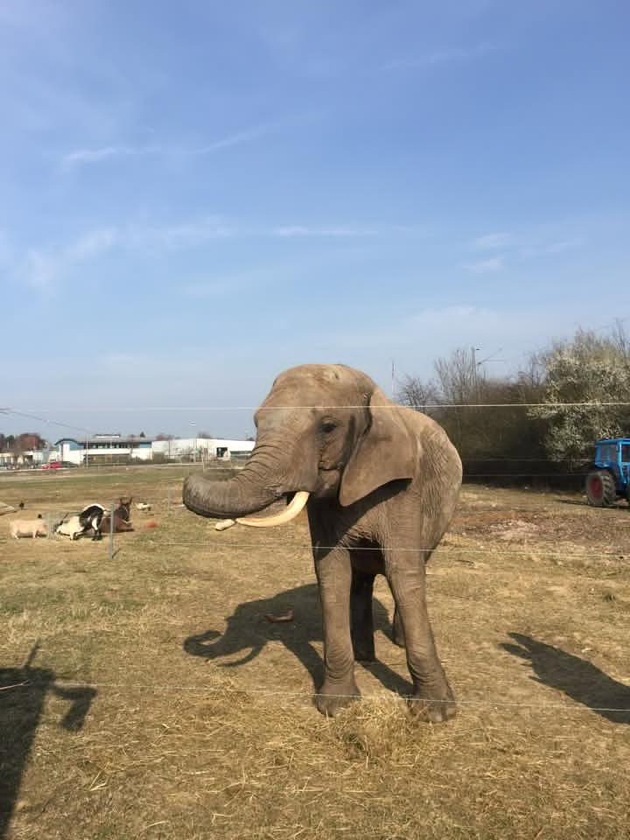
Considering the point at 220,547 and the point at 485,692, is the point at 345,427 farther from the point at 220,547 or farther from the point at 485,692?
the point at 220,547

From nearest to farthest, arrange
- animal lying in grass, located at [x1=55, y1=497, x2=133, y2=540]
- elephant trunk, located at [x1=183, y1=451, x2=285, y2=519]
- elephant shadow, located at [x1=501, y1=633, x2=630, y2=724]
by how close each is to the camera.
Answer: elephant trunk, located at [x1=183, y1=451, x2=285, y2=519]
elephant shadow, located at [x1=501, y1=633, x2=630, y2=724]
animal lying in grass, located at [x1=55, y1=497, x2=133, y2=540]

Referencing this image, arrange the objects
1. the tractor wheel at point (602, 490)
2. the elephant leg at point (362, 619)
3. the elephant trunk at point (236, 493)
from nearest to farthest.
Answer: the elephant trunk at point (236, 493) < the elephant leg at point (362, 619) < the tractor wheel at point (602, 490)

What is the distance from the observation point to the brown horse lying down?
14983mm

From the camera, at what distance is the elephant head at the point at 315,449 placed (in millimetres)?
3646

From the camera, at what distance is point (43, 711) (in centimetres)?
470

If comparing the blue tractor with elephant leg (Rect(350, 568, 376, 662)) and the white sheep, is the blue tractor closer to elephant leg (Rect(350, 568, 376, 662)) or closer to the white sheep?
elephant leg (Rect(350, 568, 376, 662))

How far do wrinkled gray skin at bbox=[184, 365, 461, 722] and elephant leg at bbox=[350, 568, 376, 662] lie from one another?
0.99 m

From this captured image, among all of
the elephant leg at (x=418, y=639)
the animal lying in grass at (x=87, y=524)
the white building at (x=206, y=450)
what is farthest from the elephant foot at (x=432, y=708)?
the animal lying in grass at (x=87, y=524)

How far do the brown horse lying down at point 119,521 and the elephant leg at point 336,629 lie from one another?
433 inches

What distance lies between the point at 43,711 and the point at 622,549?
10275 mm

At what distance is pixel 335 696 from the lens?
4.71 m

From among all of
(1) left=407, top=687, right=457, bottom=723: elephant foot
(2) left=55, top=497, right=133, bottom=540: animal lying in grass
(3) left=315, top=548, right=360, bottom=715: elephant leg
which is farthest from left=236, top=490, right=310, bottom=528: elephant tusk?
(2) left=55, top=497, right=133, bottom=540: animal lying in grass

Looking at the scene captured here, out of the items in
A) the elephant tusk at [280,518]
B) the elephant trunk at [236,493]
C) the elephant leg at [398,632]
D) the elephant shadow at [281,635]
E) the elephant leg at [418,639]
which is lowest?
the elephant shadow at [281,635]

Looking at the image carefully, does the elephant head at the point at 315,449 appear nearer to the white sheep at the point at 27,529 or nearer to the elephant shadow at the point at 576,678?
the elephant shadow at the point at 576,678
